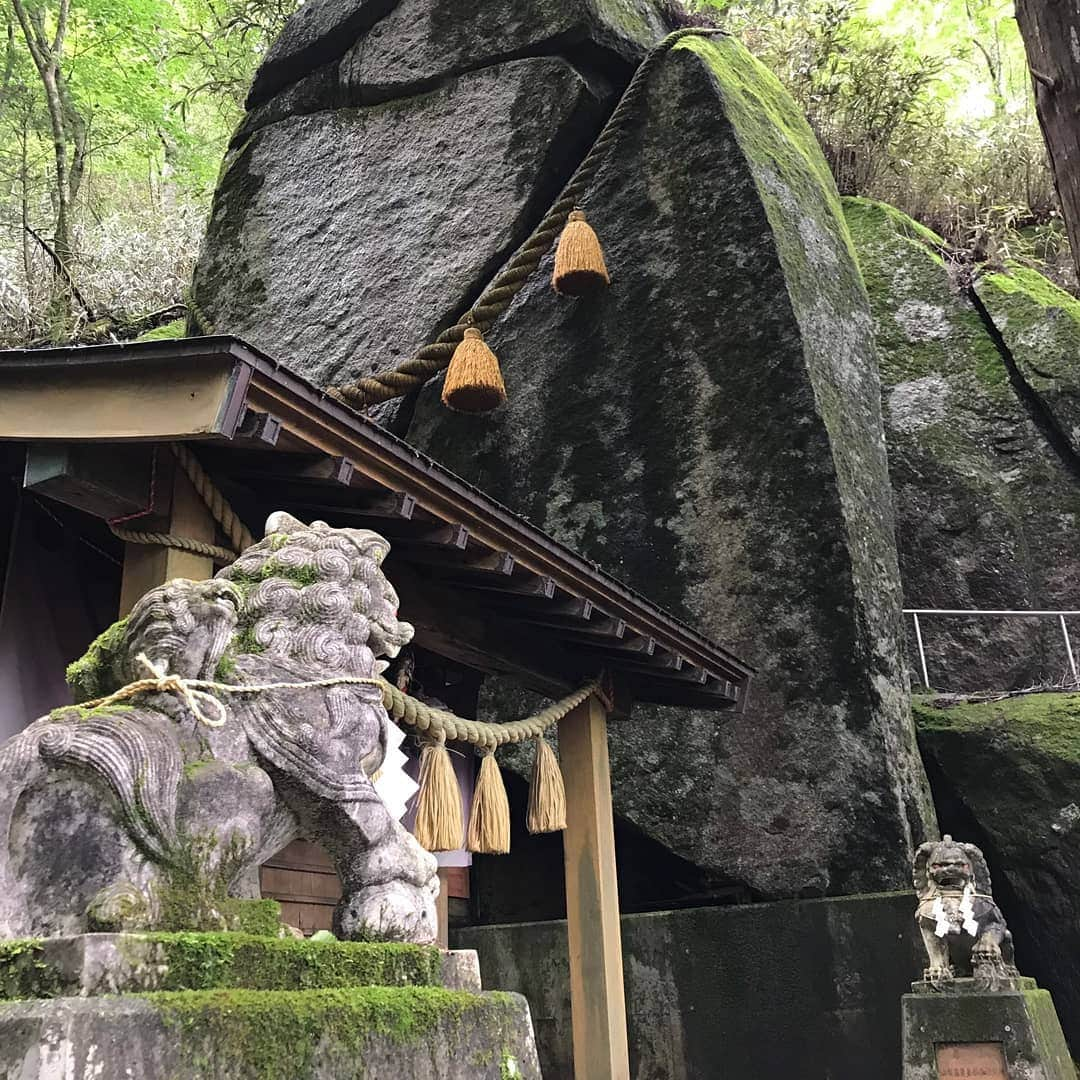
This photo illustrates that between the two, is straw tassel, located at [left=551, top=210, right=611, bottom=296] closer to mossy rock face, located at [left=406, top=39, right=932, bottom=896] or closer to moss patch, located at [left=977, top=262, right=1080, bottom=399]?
mossy rock face, located at [left=406, top=39, right=932, bottom=896]

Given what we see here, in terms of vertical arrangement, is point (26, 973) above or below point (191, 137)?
below

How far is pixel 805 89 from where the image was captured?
12.7 metres

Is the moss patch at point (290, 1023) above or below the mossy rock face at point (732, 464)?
below

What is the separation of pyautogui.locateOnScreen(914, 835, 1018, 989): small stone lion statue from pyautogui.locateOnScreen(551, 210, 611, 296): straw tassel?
189 inches

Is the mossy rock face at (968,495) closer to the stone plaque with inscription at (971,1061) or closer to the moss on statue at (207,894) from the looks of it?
the stone plaque with inscription at (971,1061)

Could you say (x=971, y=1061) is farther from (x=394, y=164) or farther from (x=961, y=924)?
(x=394, y=164)

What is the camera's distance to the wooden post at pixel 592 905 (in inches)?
202

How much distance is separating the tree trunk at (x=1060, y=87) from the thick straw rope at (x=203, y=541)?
116 inches

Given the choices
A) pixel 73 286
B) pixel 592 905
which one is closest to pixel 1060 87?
pixel 592 905

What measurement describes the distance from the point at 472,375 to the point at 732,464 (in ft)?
6.78

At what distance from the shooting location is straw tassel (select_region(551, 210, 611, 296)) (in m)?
7.99

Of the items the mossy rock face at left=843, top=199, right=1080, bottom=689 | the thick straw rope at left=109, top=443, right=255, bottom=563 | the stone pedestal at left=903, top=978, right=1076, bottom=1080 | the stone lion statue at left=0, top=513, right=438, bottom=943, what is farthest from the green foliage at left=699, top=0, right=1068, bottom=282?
the stone lion statue at left=0, top=513, right=438, bottom=943

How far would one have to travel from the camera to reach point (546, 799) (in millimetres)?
4965

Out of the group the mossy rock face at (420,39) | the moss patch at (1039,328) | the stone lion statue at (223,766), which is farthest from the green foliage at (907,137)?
the stone lion statue at (223,766)
